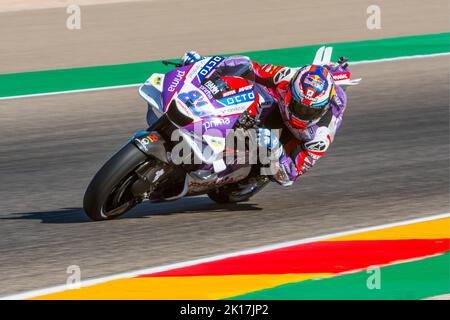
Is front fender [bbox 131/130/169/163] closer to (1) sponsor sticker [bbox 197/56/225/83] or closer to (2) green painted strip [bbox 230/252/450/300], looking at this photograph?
(1) sponsor sticker [bbox 197/56/225/83]

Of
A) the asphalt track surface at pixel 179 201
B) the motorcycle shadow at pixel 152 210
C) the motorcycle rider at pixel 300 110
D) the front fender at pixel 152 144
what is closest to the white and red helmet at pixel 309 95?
the motorcycle rider at pixel 300 110

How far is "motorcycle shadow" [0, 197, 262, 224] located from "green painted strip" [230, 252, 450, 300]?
2.10m

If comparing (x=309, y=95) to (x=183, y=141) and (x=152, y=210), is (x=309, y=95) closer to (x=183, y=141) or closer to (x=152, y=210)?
(x=183, y=141)

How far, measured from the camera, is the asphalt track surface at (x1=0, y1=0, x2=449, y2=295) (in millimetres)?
7305

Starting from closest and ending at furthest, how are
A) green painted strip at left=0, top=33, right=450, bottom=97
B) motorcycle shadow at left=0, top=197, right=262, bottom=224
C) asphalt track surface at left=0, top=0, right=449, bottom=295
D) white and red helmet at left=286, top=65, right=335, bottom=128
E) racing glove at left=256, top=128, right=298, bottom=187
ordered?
asphalt track surface at left=0, top=0, right=449, bottom=295 < racing glove at left=256, top=128, right=298, bottom=187 < white and red helmet at left=286, top=65, right=335, bottom=128 < motorcycle shadow at left=0, top=197, right=262, bottom=224 < green painted strip at left=0, top=33, right=450, bottom=97

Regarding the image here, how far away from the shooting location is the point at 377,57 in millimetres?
15758

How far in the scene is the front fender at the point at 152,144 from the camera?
737 centimetres

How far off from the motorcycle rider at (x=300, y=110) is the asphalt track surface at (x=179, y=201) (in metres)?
0.57

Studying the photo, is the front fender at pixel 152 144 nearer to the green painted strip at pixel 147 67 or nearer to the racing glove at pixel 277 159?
the racing glove at pixel 277 159

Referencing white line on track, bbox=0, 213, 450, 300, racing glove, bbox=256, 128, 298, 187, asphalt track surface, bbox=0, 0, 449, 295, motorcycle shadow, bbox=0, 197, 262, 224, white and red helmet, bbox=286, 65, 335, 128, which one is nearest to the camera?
white line on track, bbox=0, 213, 450, 300

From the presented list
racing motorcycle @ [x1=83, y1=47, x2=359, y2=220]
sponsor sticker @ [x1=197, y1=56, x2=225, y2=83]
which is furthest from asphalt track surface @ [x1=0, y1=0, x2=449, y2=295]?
sponsor sticker @ [x1=197, y1=56, x2=225, y2=83]
